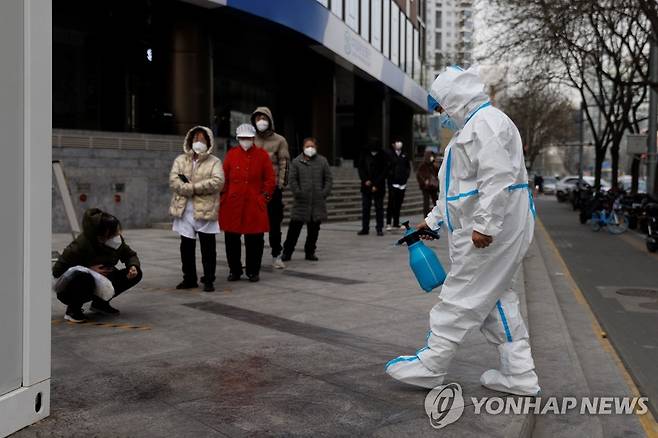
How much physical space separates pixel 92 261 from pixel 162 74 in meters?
12.9

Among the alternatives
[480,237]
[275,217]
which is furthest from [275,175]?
[480,237]

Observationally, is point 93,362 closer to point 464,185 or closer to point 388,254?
point 464,185

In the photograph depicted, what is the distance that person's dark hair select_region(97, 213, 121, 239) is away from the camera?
570cm

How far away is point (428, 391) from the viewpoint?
3.96m

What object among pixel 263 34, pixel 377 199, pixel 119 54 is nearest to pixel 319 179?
pixel 377 199

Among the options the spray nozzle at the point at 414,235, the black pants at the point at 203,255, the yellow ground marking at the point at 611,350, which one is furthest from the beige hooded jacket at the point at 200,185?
the yellow ground marking at the point at 611,350

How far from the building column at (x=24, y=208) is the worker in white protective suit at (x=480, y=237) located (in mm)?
1916

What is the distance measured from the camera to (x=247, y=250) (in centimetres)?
808

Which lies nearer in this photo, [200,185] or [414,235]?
[414,235]

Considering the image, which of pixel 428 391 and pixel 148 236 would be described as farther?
pixel 148 236

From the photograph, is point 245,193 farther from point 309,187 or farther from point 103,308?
point 103,308

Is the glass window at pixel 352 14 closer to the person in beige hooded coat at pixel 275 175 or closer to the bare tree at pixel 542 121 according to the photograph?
the bare tree at pixel 542 121

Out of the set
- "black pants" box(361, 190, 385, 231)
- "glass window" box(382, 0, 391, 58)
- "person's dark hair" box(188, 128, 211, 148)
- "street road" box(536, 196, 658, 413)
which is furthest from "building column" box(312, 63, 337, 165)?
"person's dark hair" box(188, 128, 211, 148)

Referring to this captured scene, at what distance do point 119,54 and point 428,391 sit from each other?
1679cm
